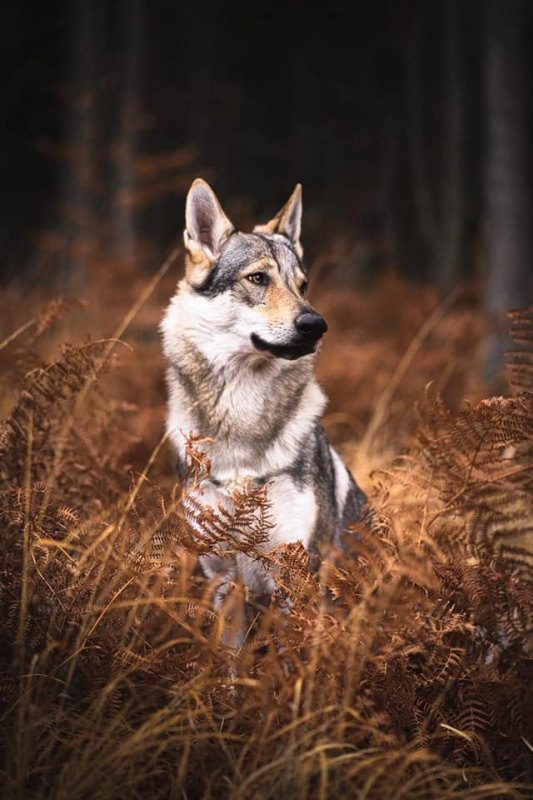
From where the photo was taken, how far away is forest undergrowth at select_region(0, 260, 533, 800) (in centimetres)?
186

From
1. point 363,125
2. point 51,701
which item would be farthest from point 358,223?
point 51,701

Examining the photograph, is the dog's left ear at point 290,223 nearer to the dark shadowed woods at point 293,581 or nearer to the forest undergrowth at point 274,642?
the dark shadowed woods at point 293,581

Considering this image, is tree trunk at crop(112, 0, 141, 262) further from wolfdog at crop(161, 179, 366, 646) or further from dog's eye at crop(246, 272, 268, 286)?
dog's eye at crop(246, 272, 268, 286)

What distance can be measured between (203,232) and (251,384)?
0.88 metres

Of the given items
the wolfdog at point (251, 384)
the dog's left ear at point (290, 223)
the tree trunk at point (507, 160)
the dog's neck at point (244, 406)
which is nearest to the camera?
the wolfdog at point (251, 384)

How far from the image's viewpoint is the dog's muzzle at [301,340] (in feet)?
9.89

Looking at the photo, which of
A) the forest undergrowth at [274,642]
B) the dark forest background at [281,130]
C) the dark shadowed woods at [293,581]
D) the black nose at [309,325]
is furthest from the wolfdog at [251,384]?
the dark forest background at [281,130]

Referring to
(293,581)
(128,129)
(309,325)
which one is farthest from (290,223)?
(128,129)

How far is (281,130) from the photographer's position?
29359mm

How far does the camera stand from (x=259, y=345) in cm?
311

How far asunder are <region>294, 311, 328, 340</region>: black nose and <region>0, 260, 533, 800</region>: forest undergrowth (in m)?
0.65

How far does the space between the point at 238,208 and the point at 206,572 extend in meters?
6.09

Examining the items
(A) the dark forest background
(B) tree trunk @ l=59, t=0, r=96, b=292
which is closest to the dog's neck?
(A) the dark forest background

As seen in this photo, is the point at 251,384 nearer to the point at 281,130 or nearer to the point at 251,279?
the point at 251,279
